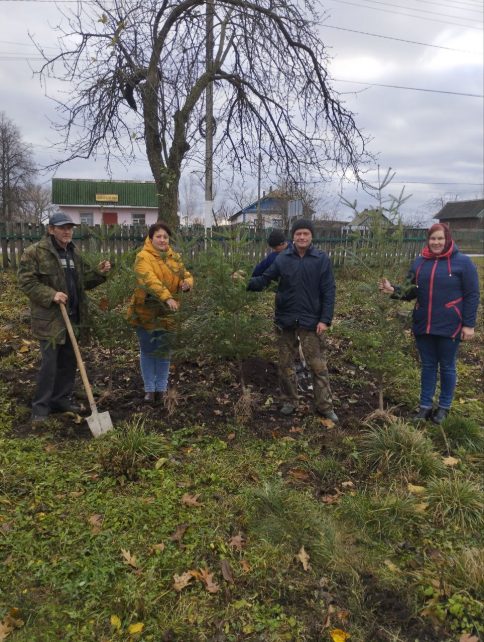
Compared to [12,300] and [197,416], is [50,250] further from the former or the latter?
[12,300]

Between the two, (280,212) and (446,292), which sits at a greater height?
(280,212)

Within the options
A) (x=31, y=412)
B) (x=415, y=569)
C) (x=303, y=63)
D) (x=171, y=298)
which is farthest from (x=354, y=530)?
(x=303, y=63)

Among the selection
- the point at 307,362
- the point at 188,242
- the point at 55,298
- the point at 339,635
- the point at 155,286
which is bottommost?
the point at 339,635

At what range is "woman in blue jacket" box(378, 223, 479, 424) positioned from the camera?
4.25m

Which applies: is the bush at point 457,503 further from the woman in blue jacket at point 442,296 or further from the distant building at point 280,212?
the distant building at point 280,212

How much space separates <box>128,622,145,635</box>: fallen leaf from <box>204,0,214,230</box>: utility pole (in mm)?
8716

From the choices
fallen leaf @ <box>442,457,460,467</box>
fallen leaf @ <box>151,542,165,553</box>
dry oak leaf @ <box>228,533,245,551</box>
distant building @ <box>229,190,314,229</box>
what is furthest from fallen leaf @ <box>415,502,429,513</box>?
distant building @ <box>229,190,314,229</box>

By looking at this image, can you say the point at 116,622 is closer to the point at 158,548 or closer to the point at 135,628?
the point at 135,628

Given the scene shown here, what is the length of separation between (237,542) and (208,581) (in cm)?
35

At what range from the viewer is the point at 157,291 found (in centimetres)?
439

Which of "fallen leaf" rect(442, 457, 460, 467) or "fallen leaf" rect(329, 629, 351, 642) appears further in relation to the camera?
"fallen leaf" rect(442, 457, 460, 467)

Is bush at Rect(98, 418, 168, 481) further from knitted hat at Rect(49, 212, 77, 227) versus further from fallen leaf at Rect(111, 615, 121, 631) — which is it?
knitted hat at Rect(49, 212, 77, 227)

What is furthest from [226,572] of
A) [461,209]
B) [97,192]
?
[461,209]

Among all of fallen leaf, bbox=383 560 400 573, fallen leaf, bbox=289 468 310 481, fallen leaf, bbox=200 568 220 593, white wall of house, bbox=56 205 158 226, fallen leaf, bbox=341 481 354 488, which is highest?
white wall of house, bbox=56 205 158 226
